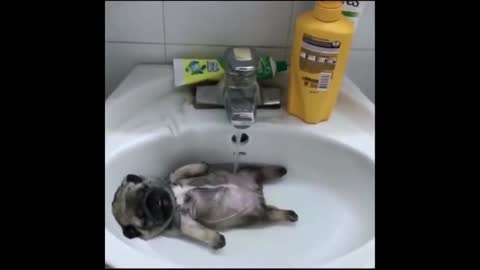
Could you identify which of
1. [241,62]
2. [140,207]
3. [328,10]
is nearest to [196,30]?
[241,62]

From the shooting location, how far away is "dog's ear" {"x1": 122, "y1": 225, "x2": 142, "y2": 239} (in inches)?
23.2

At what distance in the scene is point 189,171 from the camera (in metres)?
0.73

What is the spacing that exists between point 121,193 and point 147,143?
0.36ft

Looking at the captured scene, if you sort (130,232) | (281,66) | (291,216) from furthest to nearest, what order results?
(281,66), (291,216), (130,232)

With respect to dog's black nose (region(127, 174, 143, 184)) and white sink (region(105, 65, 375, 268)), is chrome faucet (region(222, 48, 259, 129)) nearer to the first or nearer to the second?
white sink (region(105, 65, 375, 268))

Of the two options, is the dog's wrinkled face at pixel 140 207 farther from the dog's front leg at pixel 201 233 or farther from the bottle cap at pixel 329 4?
the bottle cap at pixel 329 4

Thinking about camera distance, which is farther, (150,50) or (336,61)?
(150,50)

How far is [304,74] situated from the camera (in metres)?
0.70

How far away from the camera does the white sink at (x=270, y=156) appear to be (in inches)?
24.9

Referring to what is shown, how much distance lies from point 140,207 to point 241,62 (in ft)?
0.94

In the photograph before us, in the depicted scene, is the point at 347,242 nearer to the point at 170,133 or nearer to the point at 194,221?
the point at 194,221

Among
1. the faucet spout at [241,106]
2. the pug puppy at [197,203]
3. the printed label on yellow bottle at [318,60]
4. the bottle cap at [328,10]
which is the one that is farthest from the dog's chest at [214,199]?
the bottle cap at [328,10]

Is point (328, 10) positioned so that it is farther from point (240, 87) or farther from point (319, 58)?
point (240, 87)

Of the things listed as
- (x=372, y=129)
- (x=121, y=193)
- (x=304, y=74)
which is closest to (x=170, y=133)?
(x=121, y=193)
